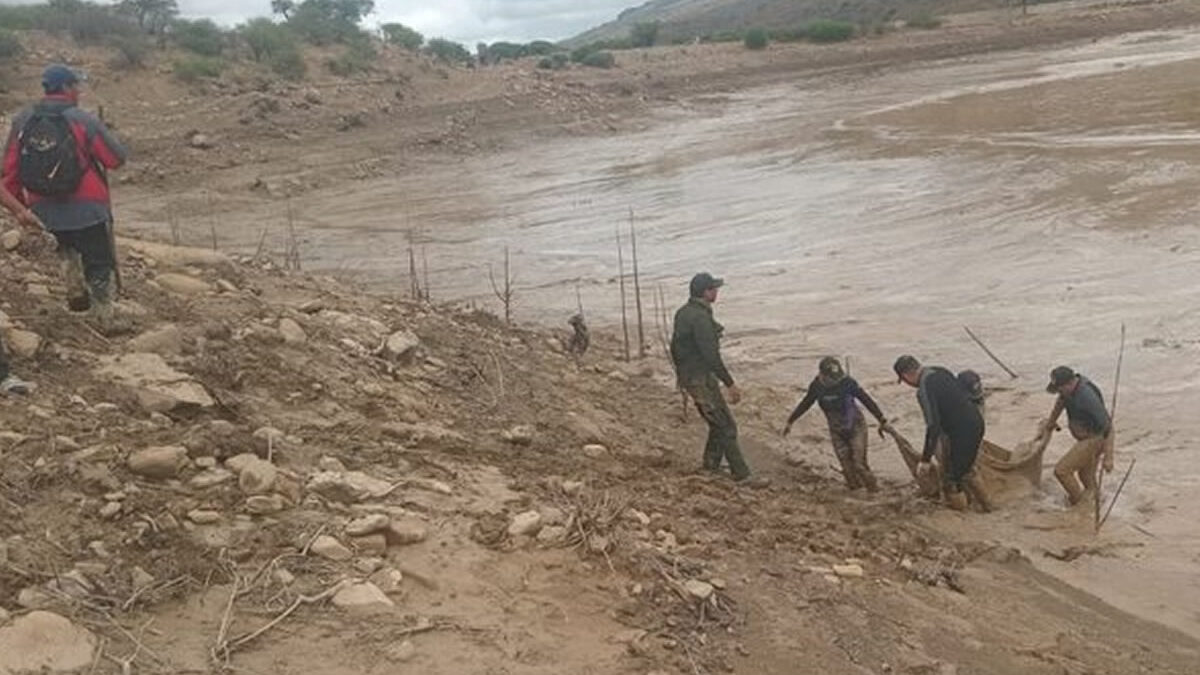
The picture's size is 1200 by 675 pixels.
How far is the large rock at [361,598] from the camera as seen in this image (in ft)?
15.7

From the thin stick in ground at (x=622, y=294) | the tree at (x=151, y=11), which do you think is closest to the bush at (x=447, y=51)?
the tree at (x=151, y=11)

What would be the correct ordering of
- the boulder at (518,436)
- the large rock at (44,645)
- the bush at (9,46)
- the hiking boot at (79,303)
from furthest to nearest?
the bush at (9,46), the boulder at (518,436), the hiking boot at (79,303), the large rock at (44,645)

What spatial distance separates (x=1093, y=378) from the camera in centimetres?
1062

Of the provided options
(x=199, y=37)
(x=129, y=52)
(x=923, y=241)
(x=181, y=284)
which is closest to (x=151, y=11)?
(x=199, y=37)

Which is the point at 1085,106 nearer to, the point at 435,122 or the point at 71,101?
the point at 435,122

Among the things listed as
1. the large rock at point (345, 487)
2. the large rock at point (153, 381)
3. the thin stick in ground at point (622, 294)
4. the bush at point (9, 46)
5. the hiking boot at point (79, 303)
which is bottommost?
the thin stick in ground at point (622, 294)

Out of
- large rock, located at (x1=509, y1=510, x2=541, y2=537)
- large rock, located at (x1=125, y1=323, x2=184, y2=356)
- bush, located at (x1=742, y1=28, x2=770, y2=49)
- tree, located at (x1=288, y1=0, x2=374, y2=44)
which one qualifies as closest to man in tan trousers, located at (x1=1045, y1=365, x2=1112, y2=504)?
large rock, located at (x1=509, y1=510, x2=541, y2=537)

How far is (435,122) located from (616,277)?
56.8 feet

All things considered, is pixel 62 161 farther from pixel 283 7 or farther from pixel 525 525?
pixel 283 7

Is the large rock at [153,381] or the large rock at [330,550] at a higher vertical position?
the large rock at [153,381]

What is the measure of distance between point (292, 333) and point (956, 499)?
454cm

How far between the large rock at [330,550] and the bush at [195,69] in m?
29.7

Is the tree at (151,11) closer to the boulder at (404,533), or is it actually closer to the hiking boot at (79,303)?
the hiking boot at (79,303)

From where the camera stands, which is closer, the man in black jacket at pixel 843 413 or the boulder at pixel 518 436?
the boulder at pixel 518 436
